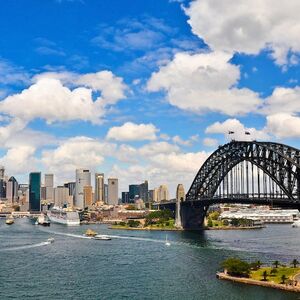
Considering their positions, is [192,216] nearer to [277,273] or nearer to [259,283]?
[277,273]

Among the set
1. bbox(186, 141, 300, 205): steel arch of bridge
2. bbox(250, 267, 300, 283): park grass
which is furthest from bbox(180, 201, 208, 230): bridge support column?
bbox(250, 267, 300, 283): park grass

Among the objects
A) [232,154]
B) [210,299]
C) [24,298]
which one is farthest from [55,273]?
[232,154]

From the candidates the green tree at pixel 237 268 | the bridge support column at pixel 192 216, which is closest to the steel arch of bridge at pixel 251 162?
the bridge support column at pixel 192 216

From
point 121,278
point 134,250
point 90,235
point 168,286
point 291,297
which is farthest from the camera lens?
point 90,235

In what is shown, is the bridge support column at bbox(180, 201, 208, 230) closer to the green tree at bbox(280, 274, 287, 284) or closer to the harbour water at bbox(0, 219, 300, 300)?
the harbour water at bbox(0, 219, 300, 300)

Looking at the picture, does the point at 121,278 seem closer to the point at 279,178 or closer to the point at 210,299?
the point at 210,299

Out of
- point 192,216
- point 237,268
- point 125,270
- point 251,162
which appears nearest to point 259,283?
point 237,268

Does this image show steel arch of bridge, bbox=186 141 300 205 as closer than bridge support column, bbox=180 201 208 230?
Yes
